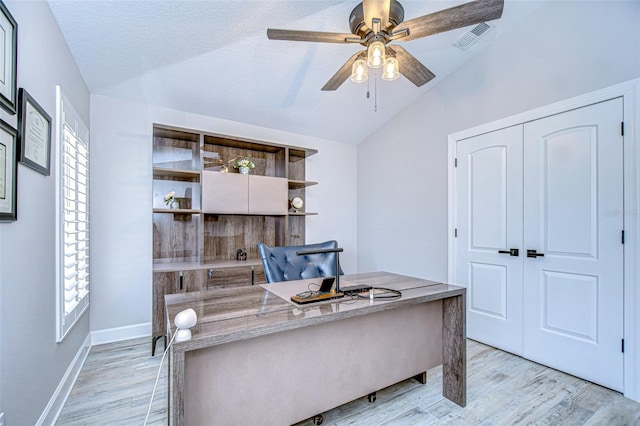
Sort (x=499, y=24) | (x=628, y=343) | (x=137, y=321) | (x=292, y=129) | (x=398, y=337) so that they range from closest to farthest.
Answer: (x=398, y=337), (x=628, y=343), (x=499, y=24), (x=137, y=321), (x=292, y=129)

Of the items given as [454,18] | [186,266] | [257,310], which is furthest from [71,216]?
[454,18]

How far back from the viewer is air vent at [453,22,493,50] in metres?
2.66

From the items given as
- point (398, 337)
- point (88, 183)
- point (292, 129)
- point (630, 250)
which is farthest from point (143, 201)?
point (630, 250)

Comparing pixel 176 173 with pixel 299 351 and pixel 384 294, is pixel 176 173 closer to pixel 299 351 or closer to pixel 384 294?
pixel 299 351

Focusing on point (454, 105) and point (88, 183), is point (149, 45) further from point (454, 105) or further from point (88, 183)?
point (454, 105)

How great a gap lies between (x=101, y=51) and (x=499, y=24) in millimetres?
3484

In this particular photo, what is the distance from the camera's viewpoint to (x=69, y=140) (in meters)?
2.12

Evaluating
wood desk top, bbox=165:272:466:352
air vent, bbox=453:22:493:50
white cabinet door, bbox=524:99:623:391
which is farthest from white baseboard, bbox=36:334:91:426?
air vent, bbox=453:22:493:50

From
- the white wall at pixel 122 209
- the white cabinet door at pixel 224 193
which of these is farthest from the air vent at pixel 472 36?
the white wall at pixel 122 209

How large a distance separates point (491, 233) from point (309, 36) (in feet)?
8.15

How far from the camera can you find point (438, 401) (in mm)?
1974

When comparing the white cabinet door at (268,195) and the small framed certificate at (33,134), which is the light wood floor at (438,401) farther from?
the white cabinet door at (268,195)

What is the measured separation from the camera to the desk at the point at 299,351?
1214mm

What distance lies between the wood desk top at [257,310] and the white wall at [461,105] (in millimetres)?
1732
